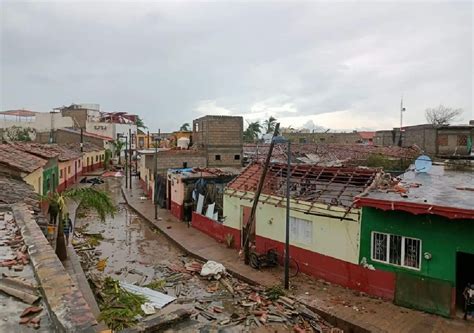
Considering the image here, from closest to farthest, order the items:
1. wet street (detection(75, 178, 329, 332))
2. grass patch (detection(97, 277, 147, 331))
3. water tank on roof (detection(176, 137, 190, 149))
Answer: grass patch (detection(97, 277, 147, 331)) < wet street (detection(75, 178, 329, 332)) < water tank on roof (detection(176, 137, 190, 149))

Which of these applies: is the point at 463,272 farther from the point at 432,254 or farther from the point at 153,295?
the point at 153,295

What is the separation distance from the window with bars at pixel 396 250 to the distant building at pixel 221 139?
22.5 metres

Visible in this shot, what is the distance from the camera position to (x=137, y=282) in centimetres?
1540

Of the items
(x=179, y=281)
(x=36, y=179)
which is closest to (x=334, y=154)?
(x=179, y=281)

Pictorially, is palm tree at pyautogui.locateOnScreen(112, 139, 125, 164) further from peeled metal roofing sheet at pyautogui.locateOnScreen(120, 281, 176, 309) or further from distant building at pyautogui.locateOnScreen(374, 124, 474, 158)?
peeled metal roofing sheet at pyautogui.locateOnScreen(120, 281, 176, 309)

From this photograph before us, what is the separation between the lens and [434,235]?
38.6 ft

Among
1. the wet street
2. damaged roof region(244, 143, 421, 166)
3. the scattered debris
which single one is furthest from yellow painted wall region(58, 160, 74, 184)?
the scattered debris

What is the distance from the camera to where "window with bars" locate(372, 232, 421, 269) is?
12.3 metres

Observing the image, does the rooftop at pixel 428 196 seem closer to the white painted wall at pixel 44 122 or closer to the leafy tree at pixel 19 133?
the leafy tree at pixel 19 133

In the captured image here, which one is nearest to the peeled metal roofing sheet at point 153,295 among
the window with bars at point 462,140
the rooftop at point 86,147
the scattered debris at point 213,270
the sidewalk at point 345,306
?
the scattered debris at point 213,270

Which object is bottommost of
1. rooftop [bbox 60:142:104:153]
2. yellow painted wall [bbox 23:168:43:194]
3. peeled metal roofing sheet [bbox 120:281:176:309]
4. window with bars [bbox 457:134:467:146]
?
peeled metal roofing sheet [bbox 120:281:176:309]

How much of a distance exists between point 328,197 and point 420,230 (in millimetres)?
4028

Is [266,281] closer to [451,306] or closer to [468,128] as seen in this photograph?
[451,306]

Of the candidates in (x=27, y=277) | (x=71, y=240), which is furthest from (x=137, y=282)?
(x=27, y=277)
